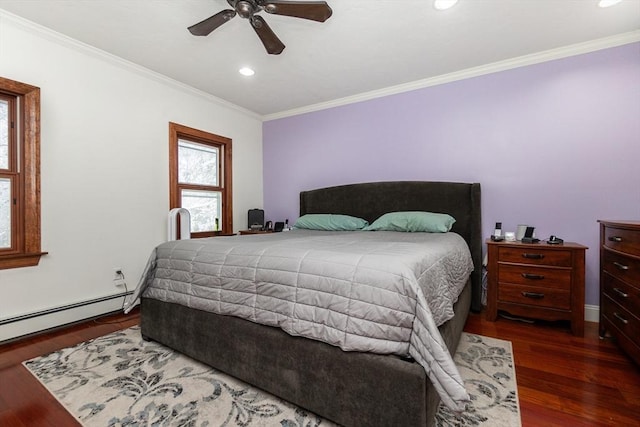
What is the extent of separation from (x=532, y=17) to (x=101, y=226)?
4041mm

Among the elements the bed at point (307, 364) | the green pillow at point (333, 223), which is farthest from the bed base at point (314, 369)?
the green pillow at point (333, 223)

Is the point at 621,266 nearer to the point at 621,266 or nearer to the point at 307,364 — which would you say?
the point at 621,266

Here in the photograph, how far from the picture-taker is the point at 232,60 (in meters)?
2.91

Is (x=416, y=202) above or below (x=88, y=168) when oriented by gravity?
below

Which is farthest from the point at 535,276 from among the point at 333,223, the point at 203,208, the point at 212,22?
the point at 203,208

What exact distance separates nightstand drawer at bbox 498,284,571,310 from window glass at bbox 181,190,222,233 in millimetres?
A: 3410

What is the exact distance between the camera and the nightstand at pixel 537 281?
2.33 metres

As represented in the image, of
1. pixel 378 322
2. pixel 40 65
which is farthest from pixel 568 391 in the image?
pixel 40 65

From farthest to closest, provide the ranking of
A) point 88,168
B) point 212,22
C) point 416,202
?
point 416,202 → point 88,168 → point 212,22

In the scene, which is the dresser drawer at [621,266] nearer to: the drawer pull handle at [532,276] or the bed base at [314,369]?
the drawer pull handle at [532,276]

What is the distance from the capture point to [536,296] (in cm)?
246

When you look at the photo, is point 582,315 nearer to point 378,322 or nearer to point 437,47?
point 378,322

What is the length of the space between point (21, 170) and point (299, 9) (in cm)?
247

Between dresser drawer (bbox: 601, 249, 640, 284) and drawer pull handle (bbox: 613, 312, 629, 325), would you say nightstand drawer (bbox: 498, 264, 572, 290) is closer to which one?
dresser drawer (bbox: 601, 249, 640, 284)
